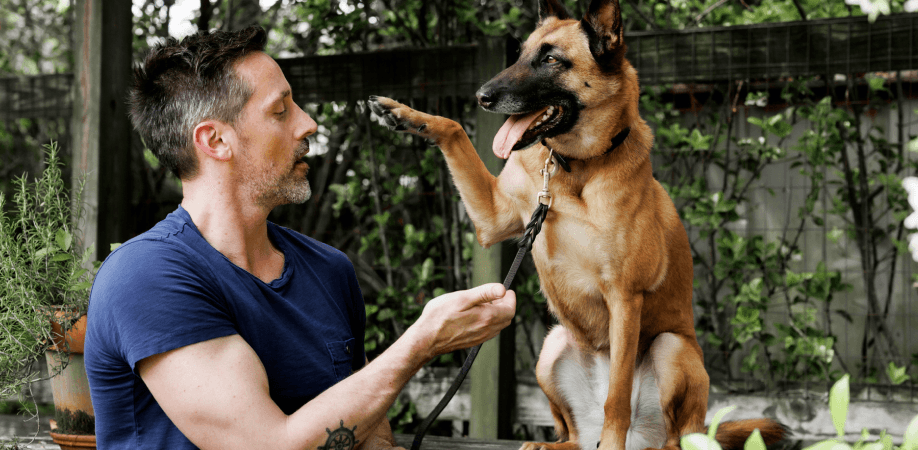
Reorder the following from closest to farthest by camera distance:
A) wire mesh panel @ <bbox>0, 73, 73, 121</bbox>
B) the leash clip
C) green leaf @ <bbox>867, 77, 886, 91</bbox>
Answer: the leash clip
green leaf @ <bbox>867, 77, 886, 91</bbox>
wire mesh panel @ <bbox>0, 73, 73, 121</bbox>

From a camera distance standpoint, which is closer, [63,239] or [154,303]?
[154,303]

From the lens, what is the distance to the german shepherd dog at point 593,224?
1.38 m

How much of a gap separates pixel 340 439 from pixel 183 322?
0.38 m

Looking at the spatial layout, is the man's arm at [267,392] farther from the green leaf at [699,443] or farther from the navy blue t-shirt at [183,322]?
the green leaf at [699,443]

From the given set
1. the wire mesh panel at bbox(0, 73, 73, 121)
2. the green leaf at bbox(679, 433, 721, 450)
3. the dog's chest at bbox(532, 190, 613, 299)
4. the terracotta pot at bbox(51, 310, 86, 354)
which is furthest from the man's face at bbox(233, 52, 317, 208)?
the wire mesh panel at bbox(0, 73, 73, 121)

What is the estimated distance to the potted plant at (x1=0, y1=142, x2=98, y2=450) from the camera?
1.82 meters

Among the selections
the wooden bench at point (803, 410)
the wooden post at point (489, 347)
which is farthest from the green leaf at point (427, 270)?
the wooden bench at point (803, 410)

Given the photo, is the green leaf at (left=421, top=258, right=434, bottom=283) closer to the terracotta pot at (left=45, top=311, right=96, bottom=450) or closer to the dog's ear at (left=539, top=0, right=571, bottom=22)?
the terracotta pot at (left=45, top=311, right=96, bottom=450)

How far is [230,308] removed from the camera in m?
1.41

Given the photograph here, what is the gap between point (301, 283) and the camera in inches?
65.1

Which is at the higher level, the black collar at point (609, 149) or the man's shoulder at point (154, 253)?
the black collar at point (609, 149)

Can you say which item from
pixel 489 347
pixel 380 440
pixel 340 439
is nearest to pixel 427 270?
pixel 489 347

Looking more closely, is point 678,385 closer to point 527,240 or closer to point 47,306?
point 527,240

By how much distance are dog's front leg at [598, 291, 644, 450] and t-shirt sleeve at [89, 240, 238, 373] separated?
79 centimetres
